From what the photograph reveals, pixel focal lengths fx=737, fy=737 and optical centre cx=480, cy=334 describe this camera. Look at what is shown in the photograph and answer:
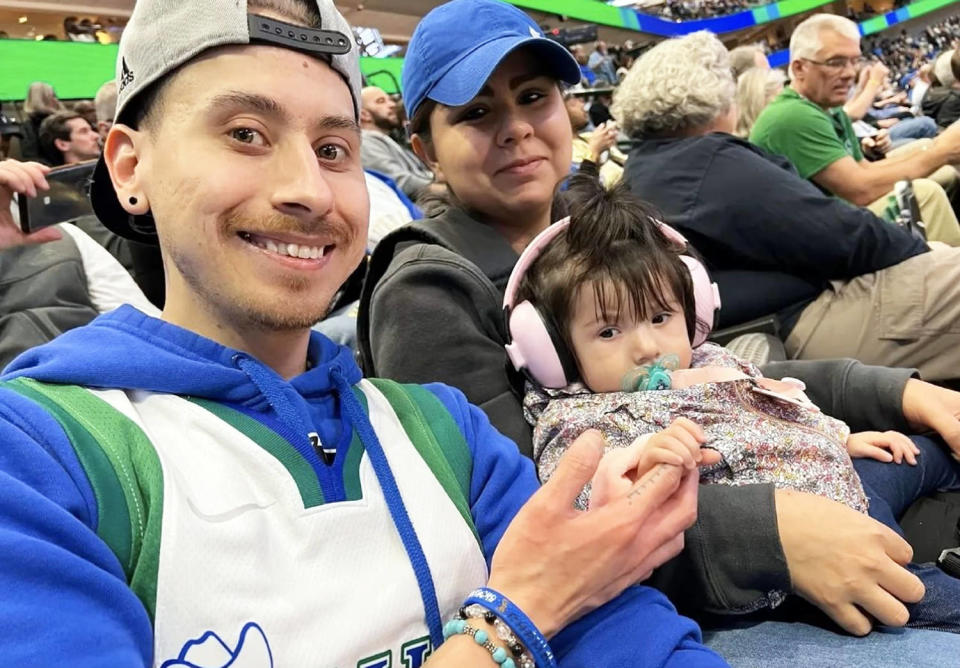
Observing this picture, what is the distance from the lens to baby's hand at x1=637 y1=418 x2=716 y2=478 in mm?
897

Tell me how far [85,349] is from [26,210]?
1397 mm

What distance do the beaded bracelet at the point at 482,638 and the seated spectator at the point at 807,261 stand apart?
1.45 metres

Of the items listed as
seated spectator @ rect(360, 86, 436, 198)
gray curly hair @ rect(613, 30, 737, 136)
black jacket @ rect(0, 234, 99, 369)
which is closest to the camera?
black jacket @ rect(0, 234, 99, 369)

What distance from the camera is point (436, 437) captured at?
99 centimetres

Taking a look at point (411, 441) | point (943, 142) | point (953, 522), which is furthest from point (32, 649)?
point (943, 142)

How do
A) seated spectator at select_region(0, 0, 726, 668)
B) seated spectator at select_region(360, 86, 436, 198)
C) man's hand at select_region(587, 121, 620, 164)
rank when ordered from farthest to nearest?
man's hand at select_region(587, 121, 620, 164), seated spectator at select_region(360, 86, 436, 198), seated spectator at select_region(0, 0, 726, 668)

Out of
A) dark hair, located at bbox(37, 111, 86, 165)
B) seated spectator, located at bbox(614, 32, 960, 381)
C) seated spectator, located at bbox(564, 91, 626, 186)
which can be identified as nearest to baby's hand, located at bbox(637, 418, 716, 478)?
seated spectator, located at bbox(614, 32, 960, 381)

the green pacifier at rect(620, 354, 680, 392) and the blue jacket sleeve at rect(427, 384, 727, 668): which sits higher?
the green pacifier at rect(620, 354, 680, 392)

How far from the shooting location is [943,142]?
300cm

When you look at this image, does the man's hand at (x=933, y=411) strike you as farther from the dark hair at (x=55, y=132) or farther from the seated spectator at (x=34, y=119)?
the seated spectator at (x=34, y=119)

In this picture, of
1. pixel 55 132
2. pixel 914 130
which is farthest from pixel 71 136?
pixel 914 130

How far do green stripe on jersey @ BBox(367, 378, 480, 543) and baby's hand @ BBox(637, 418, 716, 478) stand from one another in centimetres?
23

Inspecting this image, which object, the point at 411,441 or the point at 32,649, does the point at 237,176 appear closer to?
the point at 411,441

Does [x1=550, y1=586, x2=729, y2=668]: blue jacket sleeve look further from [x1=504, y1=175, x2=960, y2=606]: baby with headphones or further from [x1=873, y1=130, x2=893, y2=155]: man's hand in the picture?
[x1=873, y1=130, x2=893, y2=155]: man's hand
